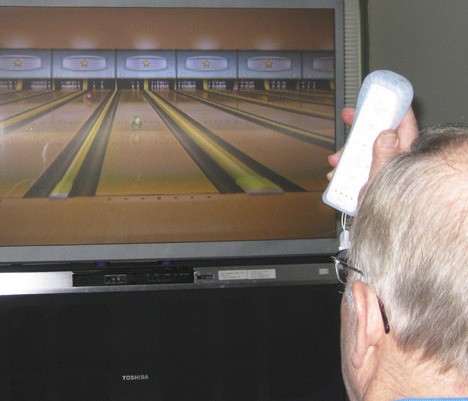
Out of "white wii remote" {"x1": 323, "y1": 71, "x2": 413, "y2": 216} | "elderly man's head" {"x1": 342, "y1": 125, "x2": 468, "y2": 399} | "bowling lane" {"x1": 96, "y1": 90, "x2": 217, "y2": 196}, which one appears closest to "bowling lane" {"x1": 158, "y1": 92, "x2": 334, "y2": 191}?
"bowling lane" {"x1": 96, "y1": 90, "x2": 217, "y2": 196}

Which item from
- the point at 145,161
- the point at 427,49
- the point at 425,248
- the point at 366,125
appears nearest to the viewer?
the point at 425,248

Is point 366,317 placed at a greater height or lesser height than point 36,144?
lesser

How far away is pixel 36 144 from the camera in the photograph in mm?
→ 2533

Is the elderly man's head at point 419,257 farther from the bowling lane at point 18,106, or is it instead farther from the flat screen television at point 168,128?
the bowling lane at point 18,106

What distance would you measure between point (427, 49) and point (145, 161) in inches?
38.0

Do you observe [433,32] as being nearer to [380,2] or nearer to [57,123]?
[380,2]

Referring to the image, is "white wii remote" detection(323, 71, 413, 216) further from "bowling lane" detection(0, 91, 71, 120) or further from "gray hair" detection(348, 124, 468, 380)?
"bowling lane" detection(0, 91, 71, 120)

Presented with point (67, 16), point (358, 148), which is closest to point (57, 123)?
point (67, 16)

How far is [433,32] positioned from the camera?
2406 millimetres

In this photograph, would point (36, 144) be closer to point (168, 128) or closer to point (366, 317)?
point (168, 128)

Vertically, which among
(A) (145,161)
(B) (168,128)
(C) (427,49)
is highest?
(C) (427,49)

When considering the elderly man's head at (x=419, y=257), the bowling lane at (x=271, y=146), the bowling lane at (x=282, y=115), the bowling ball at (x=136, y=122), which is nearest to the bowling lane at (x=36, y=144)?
the bowling ball at (x=136, y=122)

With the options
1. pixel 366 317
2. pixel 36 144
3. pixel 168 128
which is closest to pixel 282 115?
pixel 168 128

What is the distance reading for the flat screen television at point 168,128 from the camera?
8.27 ft
